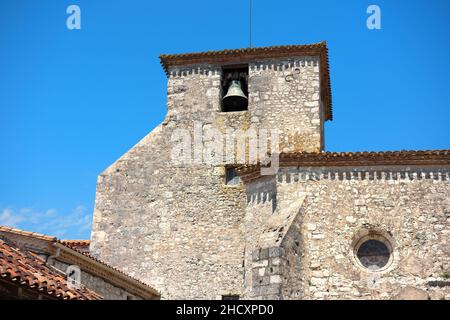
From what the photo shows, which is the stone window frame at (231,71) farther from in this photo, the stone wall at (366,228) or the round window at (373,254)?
the round window at (373,254)

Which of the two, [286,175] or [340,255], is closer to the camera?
[340,255]

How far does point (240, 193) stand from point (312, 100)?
3.64 m

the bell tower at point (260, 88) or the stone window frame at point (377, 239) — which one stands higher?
the bell tower at point (260, 88)

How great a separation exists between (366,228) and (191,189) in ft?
18.6

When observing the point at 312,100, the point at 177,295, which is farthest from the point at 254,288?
the point at 312,100

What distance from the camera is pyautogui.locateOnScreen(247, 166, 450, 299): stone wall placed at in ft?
42.8

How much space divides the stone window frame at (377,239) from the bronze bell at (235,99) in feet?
20.9

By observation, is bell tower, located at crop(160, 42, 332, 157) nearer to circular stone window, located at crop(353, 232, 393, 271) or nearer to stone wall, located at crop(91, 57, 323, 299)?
stone wall, located at crop(91, 57, 323, 299)

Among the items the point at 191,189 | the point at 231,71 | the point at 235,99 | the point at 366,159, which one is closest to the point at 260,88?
the point at 235,99

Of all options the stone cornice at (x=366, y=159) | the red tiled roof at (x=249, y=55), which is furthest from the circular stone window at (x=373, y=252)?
the red tiled roof at (x=249, y=55)

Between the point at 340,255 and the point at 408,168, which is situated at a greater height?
the point at 408,168

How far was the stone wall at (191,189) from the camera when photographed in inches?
642

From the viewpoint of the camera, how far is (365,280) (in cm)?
1316

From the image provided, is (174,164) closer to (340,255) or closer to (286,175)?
(286,175)
